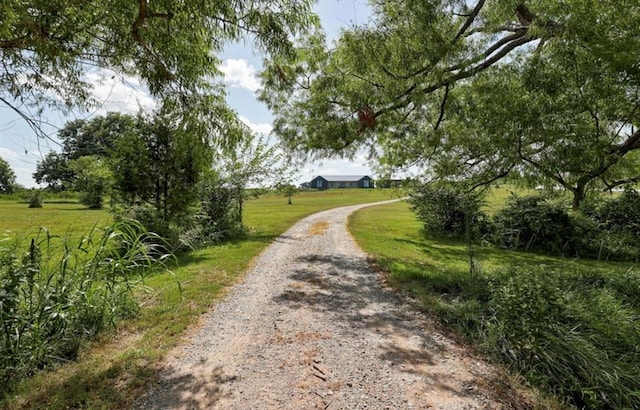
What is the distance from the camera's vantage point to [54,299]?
332 cm

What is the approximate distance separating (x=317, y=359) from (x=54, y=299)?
283 centimetres

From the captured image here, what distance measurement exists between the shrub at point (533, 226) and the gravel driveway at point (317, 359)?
369 inches

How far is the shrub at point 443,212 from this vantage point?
13.5m

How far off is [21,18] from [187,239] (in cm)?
705

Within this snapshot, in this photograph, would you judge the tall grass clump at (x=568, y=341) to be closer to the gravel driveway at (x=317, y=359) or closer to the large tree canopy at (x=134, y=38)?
the gravel driveway at (x=317, y=359)

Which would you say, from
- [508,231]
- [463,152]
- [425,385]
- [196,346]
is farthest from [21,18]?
[508,231]

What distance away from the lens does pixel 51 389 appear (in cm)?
273

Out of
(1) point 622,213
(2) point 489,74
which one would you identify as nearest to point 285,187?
(2) point 489,74

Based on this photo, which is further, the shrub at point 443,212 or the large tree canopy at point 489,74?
the shrub at point 443,212

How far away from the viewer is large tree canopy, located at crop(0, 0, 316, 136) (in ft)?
10.3

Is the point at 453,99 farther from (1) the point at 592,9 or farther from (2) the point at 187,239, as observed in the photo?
(2) the point at 187,239

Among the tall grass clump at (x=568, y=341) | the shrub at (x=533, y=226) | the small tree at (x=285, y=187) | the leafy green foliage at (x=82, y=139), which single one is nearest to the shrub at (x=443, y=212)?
the shrub at (x=533, y=226)

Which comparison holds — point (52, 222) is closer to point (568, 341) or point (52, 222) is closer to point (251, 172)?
point (251, 172)

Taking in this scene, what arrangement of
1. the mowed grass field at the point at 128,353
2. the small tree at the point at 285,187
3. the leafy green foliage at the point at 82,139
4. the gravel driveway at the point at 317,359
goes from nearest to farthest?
1. the mowed grass field at the point at 128,353
2. the gravel driveway at the point at 317,359
3. the leafy green foliage at the point at 82,139
4. the small tree at the point at 285,187
